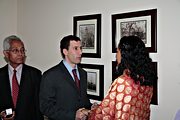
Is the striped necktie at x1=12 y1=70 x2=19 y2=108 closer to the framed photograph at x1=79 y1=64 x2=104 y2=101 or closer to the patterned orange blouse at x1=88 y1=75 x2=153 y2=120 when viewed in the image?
the framed photograph at x1=79 y1=64 x2=104 y2=101

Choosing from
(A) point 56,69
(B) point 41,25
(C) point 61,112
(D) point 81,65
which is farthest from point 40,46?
(C) point 61,112

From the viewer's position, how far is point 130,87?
1.60 metres

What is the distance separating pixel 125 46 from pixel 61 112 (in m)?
0.78

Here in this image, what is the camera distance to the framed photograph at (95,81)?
2.55 meters

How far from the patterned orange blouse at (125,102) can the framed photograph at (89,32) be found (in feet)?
3.11

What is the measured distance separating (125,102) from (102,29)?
1115 millimetres

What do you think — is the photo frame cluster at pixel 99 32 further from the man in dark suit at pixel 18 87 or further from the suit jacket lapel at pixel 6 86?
the suit jacket lapel at pixel 6 86

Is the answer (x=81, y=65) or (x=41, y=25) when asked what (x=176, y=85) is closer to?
(x=81, y=65)

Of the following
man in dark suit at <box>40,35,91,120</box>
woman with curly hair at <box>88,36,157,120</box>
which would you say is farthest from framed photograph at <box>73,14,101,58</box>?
woman with curly hair at <box>88,36,157,120</box>

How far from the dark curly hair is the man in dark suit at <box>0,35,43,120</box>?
1129 mm

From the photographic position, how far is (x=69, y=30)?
9.42ft

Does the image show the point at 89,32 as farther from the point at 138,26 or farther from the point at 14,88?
the point at 14,88

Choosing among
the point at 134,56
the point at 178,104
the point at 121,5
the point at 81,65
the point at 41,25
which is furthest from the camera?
the point at 41,25

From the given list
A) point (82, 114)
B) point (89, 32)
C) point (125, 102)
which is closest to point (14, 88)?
point (82, 114)
